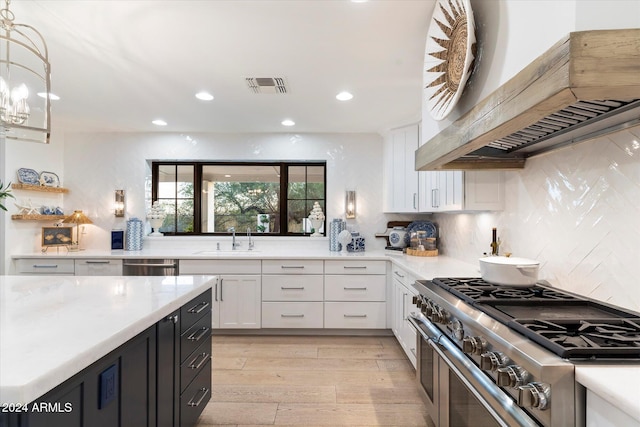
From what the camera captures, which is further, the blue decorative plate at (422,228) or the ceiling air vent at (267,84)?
the blue decorative plate at (422,228)

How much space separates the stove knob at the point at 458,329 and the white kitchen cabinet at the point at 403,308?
3.21ft

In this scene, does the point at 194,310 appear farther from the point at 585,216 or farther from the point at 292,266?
the point at 585,216

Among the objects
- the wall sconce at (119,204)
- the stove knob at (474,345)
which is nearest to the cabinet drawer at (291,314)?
the wall sconce at (119,204)

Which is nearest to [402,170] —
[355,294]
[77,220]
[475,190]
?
[475,190]

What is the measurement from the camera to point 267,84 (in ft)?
8.75

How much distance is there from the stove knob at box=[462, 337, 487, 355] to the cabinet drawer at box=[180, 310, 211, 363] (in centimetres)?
138

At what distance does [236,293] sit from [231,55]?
7.86ft

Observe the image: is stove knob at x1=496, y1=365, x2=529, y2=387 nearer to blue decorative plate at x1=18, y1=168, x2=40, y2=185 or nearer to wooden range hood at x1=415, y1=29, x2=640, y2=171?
wooden range hood at x1=415, y1=29, x2=640, y2=171

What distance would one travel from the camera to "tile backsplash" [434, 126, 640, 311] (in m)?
1.34

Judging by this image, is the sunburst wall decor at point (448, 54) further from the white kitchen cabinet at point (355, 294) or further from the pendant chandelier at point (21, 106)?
the white kitchen cabinet at point (355, 294)

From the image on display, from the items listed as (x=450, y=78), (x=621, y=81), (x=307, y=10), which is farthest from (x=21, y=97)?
(x=621, y=81)

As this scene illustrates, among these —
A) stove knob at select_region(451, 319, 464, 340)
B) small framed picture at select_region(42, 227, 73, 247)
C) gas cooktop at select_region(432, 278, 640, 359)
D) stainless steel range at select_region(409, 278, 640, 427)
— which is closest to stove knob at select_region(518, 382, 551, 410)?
stainless steel range at select_region(409, 278, 640, 427)

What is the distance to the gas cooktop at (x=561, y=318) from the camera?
90 cm

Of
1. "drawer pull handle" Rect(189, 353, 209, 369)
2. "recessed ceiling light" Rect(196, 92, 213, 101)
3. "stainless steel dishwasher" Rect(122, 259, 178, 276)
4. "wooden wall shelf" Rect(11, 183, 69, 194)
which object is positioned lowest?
"drawer pull handle" Rect(189, 353, 209, 369)
